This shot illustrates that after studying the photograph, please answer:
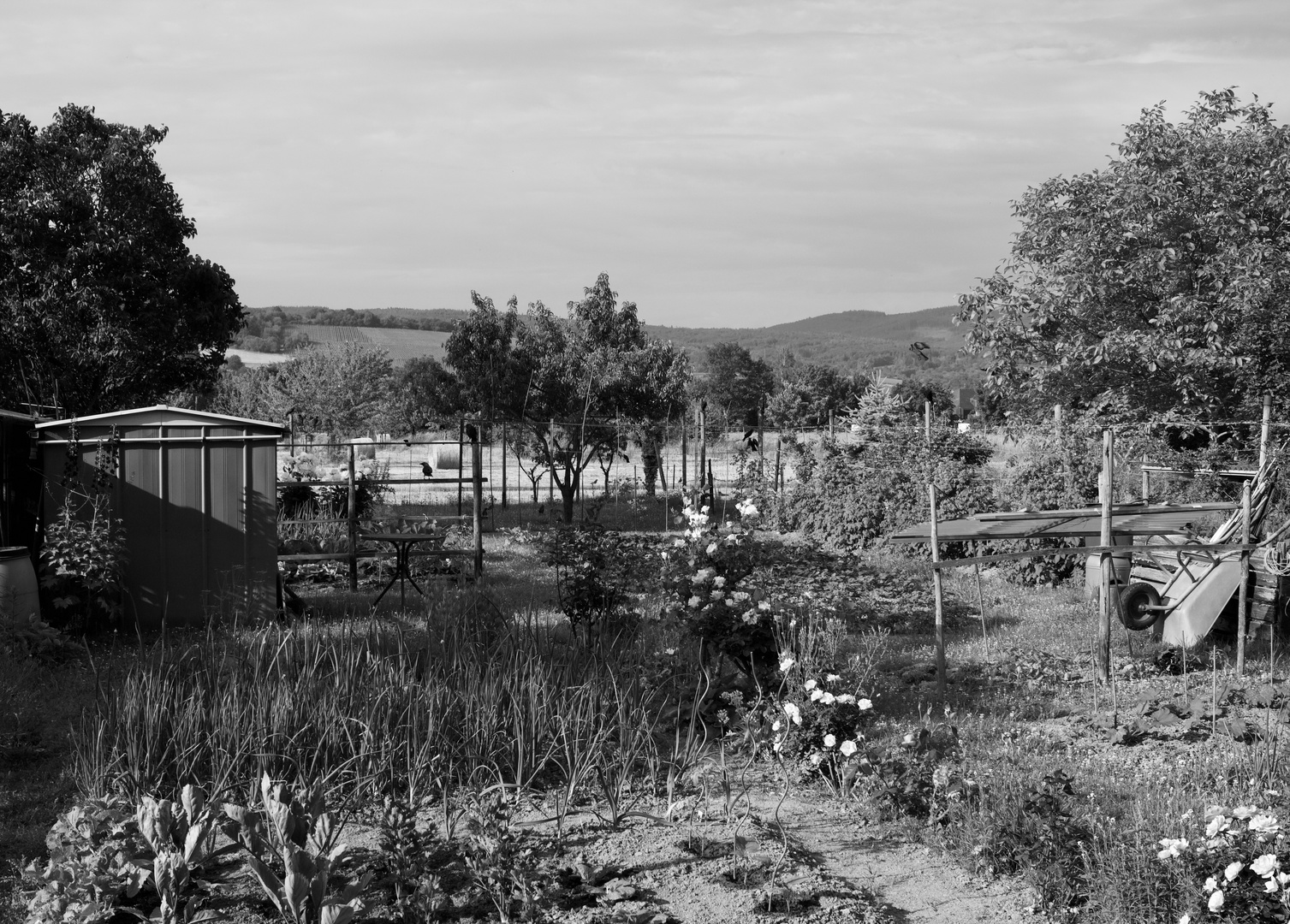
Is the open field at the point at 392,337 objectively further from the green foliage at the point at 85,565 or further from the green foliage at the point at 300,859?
the green foliage at the point at 300,859

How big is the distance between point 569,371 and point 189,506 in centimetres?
1000

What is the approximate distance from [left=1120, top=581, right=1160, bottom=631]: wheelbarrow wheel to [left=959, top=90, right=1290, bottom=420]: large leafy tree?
17.8ft

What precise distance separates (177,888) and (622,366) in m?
15.3

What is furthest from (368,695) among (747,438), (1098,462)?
(747,438)

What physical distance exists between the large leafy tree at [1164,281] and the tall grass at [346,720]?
10.2m

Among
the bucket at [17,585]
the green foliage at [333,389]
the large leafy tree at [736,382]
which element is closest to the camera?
the bucket at [17,585]

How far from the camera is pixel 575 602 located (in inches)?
303

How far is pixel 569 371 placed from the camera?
18531mm

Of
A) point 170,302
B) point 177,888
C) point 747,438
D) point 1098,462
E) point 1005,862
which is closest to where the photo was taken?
point 177,888

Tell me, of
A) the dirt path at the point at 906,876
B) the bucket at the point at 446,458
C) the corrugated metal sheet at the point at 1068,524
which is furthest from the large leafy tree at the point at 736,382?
the dirt path at the point at 906,876

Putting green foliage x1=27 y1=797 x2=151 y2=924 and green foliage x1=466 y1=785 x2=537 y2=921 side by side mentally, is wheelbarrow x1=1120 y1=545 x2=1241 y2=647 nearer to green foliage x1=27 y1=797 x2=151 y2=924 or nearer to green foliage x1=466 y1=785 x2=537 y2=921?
green foliage x1=466 y1=785 x2=537 y2=921

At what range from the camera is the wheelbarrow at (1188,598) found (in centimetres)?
796

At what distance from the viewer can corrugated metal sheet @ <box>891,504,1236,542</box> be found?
8.21 m

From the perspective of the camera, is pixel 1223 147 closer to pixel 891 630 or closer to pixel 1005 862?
pixel 891 630
